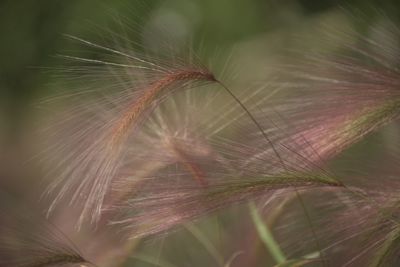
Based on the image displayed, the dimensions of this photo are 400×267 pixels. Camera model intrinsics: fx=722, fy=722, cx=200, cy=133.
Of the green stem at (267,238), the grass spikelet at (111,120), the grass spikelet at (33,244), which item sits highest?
the grass spikelet at (111,120)

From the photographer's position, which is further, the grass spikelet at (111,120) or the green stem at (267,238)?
the green stem at (267,238)

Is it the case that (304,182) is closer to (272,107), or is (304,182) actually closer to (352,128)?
(352,128)

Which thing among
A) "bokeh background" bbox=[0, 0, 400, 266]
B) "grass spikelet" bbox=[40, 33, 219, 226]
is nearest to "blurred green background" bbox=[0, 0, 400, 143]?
"bokeh background" bbox=[0, 0, 400, 266]

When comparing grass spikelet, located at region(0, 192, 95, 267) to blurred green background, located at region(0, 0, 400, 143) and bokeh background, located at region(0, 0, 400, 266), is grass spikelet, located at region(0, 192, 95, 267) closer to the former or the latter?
bokeh background, located at region(0, 0, 400, 266)

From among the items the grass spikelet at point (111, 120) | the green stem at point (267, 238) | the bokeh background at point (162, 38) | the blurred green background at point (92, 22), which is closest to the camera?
the grass spikelet at point (111, 120)

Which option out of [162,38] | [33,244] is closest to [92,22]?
[162,38]

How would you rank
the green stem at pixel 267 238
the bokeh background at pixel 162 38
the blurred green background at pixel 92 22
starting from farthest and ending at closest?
the blurred green background at pixel 92 22, the bokeh background at pixel 162 38, the green stem at pixel 267 238

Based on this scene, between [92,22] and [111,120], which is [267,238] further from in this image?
[92,22]

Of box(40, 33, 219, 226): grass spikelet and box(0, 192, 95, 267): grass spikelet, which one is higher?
box(40, 33, 219, 226): grass spikelet

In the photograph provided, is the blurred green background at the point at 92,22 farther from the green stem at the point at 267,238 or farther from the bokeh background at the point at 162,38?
the green stem at the point at 267,238

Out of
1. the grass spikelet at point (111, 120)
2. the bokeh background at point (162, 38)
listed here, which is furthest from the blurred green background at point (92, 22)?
the grass spikelet at point (111, 120)
